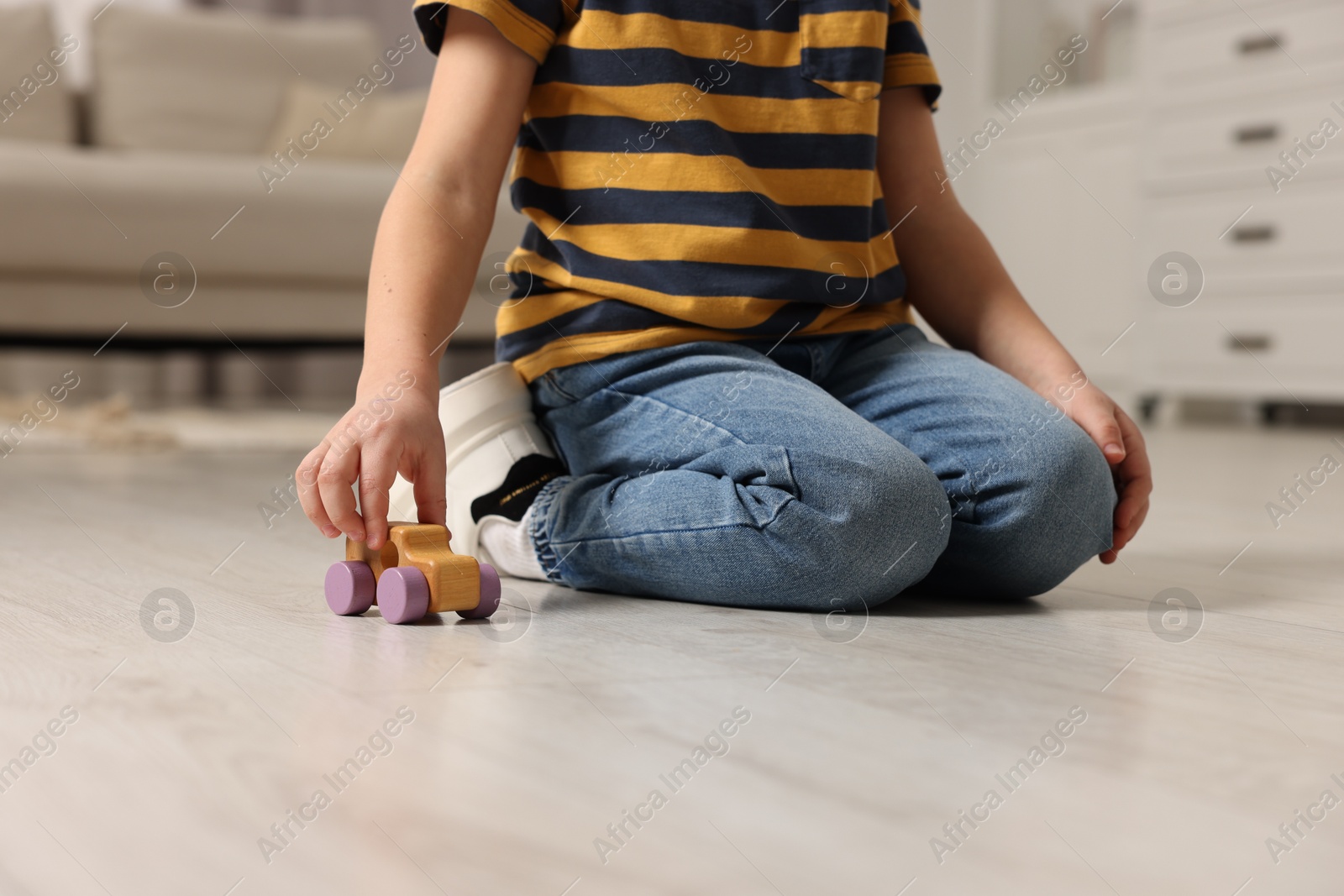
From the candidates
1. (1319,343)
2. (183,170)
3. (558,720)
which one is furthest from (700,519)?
(1319,343)

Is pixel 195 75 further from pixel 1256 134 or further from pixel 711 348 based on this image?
pixel 711 348

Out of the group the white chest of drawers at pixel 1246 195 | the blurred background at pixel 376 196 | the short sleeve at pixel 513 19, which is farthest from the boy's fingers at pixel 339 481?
the white chest of drawers at pixel 1246 195

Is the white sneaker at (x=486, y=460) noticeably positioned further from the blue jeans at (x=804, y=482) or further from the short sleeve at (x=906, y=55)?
the short sleeve at (x=906, y=55)

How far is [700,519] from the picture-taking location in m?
0.74

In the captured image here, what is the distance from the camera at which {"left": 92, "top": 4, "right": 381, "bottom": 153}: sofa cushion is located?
2.90 metres

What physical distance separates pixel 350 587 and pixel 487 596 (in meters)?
0.07

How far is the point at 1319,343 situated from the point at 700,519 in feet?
6.41

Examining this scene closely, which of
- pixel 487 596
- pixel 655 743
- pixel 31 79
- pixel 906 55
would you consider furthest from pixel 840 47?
pixel 31 79

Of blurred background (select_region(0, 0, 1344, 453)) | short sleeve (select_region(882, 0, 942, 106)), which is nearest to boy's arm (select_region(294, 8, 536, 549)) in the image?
short sleeve (select_region(882, 0, 942, 106))

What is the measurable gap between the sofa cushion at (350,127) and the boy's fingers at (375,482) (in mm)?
2249

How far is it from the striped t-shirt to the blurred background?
1106 mm

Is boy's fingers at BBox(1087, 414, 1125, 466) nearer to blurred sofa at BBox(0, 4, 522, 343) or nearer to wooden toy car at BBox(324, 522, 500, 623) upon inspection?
wooden toy car at BBox(324, 522, 500, 623)

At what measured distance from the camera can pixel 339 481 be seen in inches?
25.1

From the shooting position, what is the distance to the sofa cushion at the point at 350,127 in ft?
9.24
